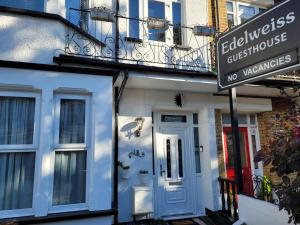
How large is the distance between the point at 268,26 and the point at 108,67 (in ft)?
9.99

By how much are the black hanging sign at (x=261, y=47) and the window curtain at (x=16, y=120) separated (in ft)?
10.1

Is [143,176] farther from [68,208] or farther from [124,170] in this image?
[68,208]

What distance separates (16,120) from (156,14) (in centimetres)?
→ 484

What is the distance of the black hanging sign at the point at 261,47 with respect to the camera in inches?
127

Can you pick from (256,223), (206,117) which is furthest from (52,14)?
(256,223)

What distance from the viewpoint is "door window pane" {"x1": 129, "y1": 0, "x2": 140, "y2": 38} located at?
7.18m

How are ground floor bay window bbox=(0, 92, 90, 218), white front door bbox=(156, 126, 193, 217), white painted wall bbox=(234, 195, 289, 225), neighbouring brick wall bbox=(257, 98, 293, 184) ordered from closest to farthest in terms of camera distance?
white painted wall bbox=(234, 195, 289, 225), ground floor bay window bbox=(0, 92, 90, 218), white front door bbox=(156, 126, 193, 217), neighbouring brick wall bbox=(257, 98, 293, 184)

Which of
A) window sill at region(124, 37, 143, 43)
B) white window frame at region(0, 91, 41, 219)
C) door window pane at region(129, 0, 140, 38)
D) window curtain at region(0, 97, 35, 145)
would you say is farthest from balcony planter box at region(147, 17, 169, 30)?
window curtain at region(0, 97, 35, 145)

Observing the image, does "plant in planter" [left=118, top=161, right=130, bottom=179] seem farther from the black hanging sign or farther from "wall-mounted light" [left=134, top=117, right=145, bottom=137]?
the black hanging sign

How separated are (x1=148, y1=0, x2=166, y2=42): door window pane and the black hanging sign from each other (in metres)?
3.36

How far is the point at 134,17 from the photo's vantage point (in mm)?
7309

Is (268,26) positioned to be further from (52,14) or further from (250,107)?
(250,107)

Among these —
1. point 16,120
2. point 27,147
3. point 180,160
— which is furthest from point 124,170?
point 16,120

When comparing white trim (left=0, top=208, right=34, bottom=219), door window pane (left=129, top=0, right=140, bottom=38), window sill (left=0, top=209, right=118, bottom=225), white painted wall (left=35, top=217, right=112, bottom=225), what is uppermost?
door window pane (left=129, top=0, right=140, bottom=38)
